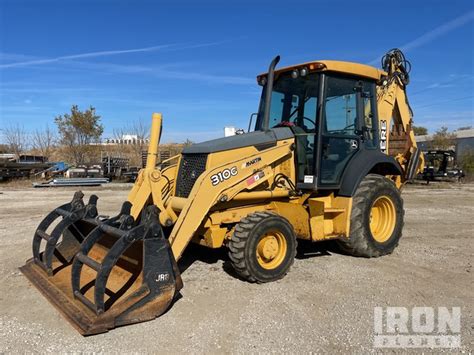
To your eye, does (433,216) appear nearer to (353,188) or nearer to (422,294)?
(353,188)

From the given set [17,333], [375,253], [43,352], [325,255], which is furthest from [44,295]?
[375,253]

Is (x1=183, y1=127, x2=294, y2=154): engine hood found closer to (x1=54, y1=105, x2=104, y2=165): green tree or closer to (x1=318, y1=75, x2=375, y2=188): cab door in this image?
(x1=318, y1=75, x2=375, y2=188): cab door

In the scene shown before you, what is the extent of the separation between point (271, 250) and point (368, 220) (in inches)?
70.6

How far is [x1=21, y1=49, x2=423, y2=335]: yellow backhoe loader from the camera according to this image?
4125 millimetres

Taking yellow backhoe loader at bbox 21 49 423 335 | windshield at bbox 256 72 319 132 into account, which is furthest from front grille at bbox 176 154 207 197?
windshield at bbox 256 72 319 132

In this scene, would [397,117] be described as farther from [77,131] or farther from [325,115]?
[77,131]

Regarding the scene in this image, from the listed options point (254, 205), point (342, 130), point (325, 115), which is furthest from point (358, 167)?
point (254, 205)

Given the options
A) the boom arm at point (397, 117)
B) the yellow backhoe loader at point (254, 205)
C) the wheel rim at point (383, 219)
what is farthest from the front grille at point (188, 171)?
the boom arm at point (397, 117)

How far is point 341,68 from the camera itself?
230 inches

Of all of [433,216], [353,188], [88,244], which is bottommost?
[433,216]

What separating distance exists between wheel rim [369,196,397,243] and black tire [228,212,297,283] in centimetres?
196

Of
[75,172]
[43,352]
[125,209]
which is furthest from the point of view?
[75,172]

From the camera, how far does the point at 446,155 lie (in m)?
21.3

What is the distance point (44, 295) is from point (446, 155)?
70.0 ft
